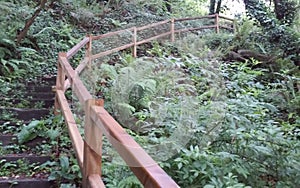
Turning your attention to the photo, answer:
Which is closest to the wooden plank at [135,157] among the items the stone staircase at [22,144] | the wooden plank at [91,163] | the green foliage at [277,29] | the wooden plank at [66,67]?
the wooden plank at [91,163]

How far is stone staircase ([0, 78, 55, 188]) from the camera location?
131 inches

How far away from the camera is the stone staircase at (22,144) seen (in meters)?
3.33

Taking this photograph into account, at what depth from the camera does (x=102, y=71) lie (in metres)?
6.65

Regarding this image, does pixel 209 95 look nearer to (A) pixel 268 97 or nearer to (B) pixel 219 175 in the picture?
(A) pixel 268 97

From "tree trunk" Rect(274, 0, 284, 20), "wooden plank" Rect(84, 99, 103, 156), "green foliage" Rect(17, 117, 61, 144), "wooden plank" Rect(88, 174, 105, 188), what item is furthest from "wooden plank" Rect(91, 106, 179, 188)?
"tree trunk" Rect(274, 0, 284, 20)

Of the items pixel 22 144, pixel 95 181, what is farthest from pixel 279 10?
pixel 95 181

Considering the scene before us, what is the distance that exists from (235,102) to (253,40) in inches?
236

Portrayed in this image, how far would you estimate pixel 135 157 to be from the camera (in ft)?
5.56

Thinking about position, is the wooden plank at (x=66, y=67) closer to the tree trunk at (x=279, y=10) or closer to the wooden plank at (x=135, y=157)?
the wooden plank at (x=135, y=157)

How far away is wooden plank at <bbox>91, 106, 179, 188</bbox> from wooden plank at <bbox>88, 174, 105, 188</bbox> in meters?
0.38

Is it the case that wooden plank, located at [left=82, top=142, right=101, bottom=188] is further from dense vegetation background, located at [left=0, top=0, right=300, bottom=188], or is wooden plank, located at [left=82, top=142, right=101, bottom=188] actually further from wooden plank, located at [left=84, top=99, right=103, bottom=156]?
dense vegetation background, located at [left=0, top=0, right=300, bottom=188]

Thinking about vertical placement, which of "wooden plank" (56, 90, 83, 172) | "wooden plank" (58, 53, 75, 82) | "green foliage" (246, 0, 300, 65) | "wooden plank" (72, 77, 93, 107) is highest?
"green foliage" (246, 0, 300, 65)

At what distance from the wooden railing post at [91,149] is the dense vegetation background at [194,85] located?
234mm

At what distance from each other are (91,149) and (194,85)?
4.65 meters
